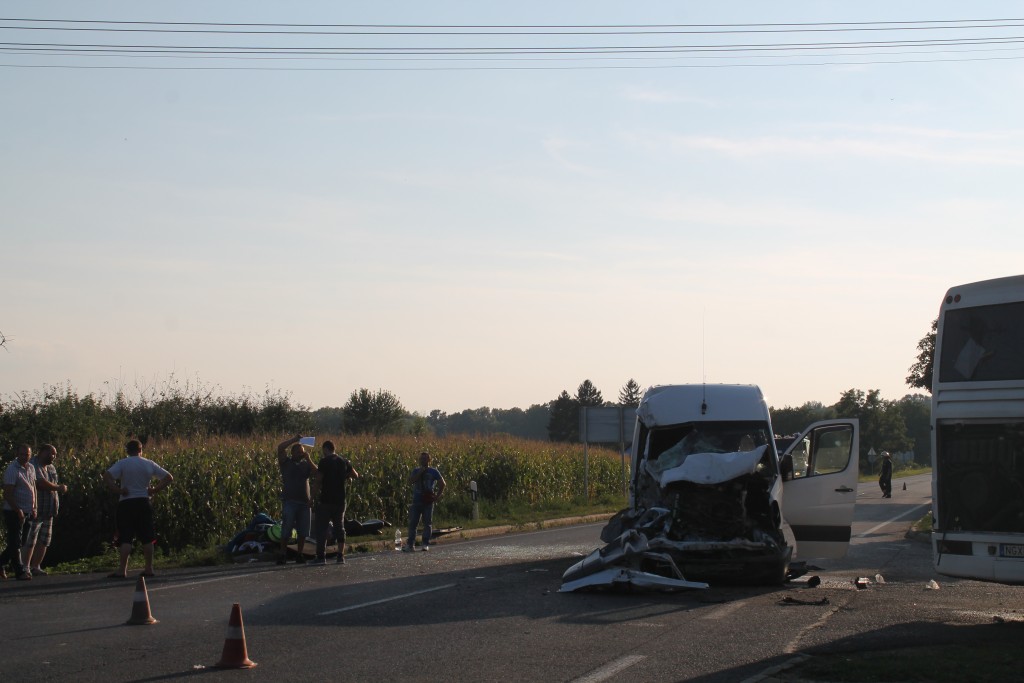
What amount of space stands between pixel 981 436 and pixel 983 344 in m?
0.96

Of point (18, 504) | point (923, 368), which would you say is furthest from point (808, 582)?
point (923, 368)

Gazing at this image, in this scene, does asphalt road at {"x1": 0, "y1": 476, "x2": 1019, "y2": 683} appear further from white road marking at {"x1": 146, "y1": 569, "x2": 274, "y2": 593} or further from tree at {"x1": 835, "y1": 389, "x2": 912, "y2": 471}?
tree at {"x1": 835, "y1": 389, "x2": 912, "y2": 471}

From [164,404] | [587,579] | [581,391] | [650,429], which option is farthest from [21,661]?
[581,391]

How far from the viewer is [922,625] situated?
11.0 m

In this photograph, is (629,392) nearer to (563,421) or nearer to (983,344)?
(563,421)

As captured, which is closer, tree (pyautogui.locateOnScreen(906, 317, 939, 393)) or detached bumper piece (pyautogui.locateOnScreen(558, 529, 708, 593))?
detached bumper piece (pyautogui.locateOnScreen(558, 529, 708, 593))

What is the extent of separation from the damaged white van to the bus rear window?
114 inches

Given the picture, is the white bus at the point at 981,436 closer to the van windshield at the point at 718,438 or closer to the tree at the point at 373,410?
the van windshield at the point at 718,438

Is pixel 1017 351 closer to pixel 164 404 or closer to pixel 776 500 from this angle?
pixel 776 500

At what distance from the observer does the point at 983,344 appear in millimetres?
11555

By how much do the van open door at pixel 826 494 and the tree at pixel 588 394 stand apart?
4846 inches

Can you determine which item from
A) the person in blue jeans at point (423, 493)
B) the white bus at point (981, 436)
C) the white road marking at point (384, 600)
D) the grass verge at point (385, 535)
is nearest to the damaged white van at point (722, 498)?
the white road marking at point (384, 600)

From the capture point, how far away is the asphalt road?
870 cm

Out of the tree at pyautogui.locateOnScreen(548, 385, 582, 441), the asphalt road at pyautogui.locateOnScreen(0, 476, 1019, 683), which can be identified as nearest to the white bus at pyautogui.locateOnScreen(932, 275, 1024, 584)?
the asphalt road at pyautogui.locateOnScreen(0, 476, 1019, 683)
